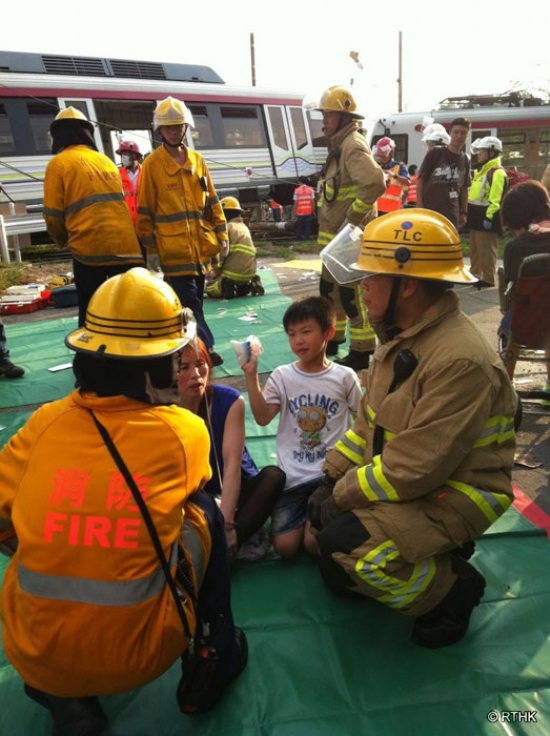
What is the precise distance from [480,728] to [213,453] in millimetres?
1417

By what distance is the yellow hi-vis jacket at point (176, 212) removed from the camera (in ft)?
14.7

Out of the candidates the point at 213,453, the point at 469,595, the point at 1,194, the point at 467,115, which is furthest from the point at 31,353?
the point at 467,115

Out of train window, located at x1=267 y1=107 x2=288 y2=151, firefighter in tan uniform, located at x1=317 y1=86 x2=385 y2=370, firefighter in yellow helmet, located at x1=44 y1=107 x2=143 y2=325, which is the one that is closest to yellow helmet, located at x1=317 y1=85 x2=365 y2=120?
firefighter in tan uniform, located at x1=317 y1=86 x2=385 y2=370

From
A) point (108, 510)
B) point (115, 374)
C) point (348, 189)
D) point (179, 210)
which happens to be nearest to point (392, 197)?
point (348, 189)

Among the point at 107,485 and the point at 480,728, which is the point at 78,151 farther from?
the point at 480,728

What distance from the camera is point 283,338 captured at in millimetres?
6031

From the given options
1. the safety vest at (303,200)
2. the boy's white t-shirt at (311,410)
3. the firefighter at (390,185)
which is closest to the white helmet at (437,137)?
the firefighter at (390,185)

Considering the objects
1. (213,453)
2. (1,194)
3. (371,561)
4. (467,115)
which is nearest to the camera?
(371,561)

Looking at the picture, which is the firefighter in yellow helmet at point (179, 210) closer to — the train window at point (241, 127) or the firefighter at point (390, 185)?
the firefighter at point (390, 185)

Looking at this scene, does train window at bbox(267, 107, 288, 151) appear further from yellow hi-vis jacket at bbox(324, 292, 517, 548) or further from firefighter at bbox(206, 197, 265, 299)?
yellow hi-vis jacket at bbox(324, 292, 517, 548)

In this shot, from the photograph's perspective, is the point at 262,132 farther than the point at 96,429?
Yes

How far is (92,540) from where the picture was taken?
1.38 m

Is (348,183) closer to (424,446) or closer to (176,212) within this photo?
(176,212)

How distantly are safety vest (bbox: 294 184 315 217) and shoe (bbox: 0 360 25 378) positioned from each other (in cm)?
952
